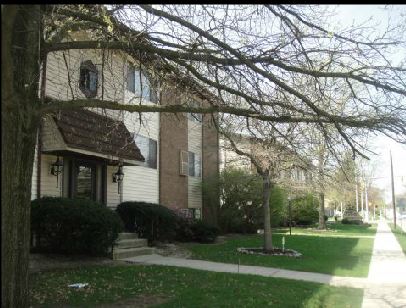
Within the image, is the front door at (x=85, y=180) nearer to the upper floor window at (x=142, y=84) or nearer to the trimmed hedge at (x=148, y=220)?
the trimmed hedge at (x=148, y=220)

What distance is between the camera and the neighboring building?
38.1 ft

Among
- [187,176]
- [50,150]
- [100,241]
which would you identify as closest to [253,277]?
[100,241]

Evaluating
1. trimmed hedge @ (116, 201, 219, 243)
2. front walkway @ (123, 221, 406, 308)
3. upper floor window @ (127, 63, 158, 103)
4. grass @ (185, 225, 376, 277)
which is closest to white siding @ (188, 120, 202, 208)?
grass @ (185, 225, 376, 277)

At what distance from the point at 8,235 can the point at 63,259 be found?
6.80 metres

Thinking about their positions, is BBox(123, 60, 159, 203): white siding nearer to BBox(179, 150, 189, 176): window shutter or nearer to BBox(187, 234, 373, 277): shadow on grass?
BBox(179, 150, 189, 176): window shutter

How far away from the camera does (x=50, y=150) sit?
14.0 meters

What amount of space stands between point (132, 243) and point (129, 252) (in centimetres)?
111

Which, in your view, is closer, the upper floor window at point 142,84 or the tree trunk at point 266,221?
the upper floor window at point 142,84

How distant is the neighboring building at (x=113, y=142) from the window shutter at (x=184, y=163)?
3 cm

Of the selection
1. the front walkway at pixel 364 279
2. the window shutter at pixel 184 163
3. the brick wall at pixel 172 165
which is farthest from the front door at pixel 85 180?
the window shutter at pixel 184 163

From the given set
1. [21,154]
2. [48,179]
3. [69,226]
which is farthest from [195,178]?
[21,154]

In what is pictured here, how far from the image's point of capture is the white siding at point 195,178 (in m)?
26.1

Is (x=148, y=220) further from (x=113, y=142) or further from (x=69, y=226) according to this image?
(x=69, y=226)

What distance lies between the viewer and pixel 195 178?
26.9m
